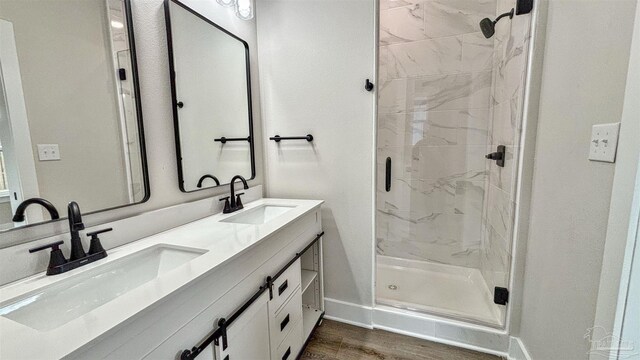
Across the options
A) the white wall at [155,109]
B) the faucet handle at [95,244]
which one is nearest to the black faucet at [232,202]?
the white wall at [155,109]

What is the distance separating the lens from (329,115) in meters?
1.70

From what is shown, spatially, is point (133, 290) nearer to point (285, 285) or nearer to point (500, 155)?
point (285, 285)

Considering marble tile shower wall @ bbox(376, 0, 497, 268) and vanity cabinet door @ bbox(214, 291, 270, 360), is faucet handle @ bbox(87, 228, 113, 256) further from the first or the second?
marble tile shower wall @ bbox(376, 0, 497, 268)

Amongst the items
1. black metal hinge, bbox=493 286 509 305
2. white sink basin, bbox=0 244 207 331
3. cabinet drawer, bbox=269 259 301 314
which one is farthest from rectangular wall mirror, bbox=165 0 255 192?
black metal hinge, bbox=493 286 509 305

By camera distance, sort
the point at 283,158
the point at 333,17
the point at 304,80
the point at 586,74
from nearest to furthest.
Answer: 1. the point at 586,74
2. the point at 333,17
3. the point at 304,80
4. the point at 283,158

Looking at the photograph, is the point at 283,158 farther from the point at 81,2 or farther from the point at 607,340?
the point at 607,340

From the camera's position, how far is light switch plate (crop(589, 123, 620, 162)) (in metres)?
0.76

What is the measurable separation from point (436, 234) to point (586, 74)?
1645mm

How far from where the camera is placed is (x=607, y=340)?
759 millimetres

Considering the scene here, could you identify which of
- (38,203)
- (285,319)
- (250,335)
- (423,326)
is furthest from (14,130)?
(423,326)

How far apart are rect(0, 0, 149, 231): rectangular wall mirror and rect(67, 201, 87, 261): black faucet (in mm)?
108

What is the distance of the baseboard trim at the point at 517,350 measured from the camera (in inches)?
52.4

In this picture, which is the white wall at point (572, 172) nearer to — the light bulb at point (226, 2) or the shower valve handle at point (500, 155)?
the shower valve handle at point (500, 155)

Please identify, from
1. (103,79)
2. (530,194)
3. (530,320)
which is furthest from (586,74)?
(103,79)
